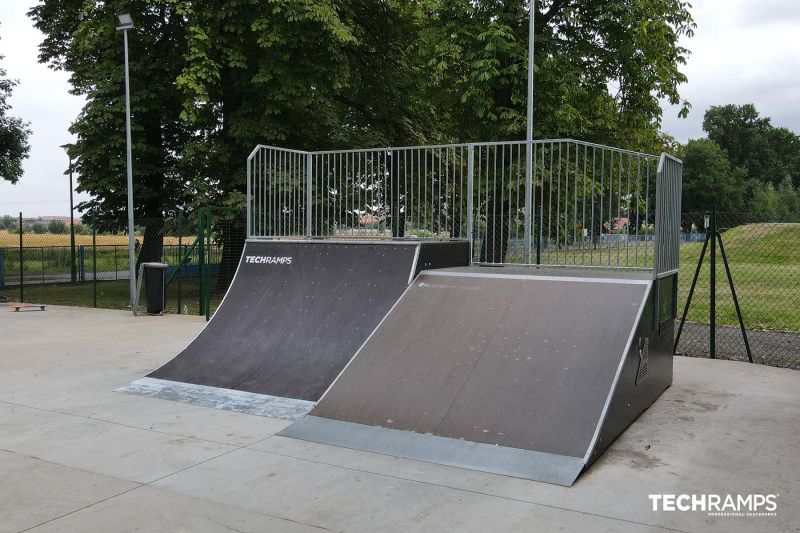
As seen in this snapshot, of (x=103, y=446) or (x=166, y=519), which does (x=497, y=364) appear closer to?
(x=166, y=519)

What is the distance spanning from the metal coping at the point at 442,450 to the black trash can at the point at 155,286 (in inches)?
403

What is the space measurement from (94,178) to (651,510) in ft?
58.3

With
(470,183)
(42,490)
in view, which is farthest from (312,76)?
(42,490)

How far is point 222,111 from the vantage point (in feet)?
62.5

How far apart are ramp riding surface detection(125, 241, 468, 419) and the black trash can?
6.74m

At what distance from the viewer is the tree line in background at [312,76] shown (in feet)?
52.4

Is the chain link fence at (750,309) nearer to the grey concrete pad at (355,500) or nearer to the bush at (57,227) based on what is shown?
the grey concrete pad at (355,500)

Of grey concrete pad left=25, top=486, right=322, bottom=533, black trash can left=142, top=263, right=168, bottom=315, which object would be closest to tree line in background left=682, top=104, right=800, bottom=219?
black trash can left=142, top=263, right=168, bottom=315

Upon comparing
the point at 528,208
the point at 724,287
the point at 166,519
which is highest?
the point at 528,208

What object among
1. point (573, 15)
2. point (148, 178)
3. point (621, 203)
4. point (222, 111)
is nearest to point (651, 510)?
point (621, 203)

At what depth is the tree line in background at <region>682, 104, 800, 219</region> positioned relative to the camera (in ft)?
273

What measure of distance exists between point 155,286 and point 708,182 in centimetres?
8246

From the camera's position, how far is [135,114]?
1847 cm

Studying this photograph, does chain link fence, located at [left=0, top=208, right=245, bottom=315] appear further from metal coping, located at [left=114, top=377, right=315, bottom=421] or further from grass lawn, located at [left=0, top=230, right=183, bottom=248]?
metal coping, located at [left=114, top=377, right=315, bottom=421]
